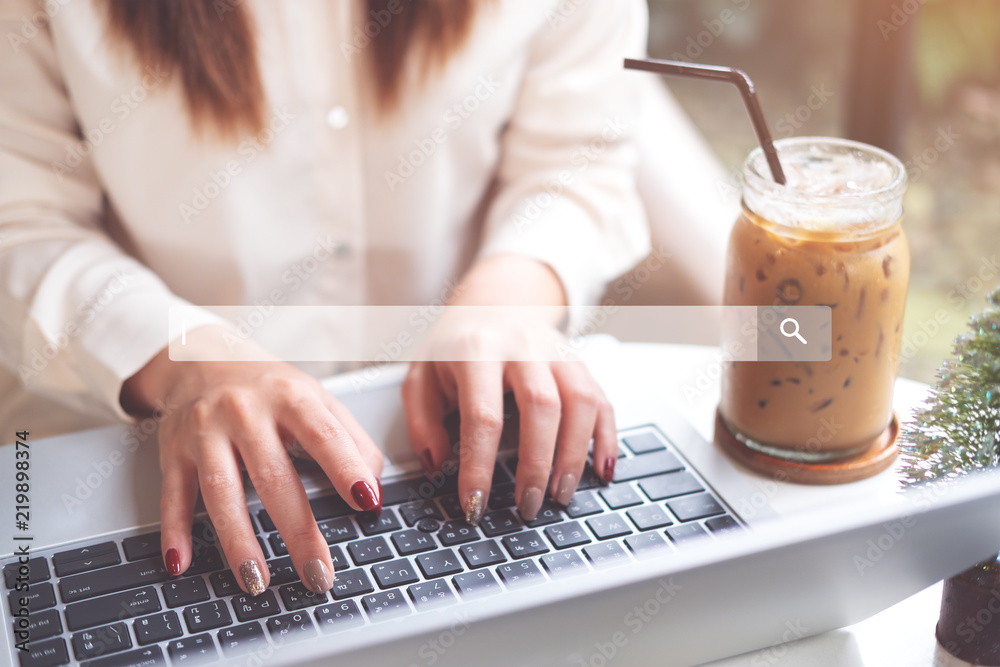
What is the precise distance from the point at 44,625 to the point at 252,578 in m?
0.10

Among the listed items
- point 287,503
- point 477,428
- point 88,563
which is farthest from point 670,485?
point 88,563

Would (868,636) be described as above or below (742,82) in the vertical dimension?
below

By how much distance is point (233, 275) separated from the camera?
2.70 feet

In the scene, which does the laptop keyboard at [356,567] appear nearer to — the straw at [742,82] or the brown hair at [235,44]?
the straw at [742,82]

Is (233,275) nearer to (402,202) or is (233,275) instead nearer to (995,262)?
(402,202)

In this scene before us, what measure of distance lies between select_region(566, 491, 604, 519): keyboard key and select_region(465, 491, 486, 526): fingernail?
0.05 metres

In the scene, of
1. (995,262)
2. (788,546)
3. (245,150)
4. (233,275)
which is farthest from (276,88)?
(995,262)

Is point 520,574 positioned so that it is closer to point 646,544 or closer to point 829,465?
point 646,544

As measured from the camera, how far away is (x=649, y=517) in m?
0.51

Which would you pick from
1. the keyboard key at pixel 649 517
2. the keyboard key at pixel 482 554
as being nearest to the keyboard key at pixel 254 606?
the keyboard key at pixel 482 554

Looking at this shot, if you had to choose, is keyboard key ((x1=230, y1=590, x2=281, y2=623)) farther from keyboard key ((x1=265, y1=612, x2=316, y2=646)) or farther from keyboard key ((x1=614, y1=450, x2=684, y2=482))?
keyboard key ((x1=614, y1=450, x2=684, y2=482))

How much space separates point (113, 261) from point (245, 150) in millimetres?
150
